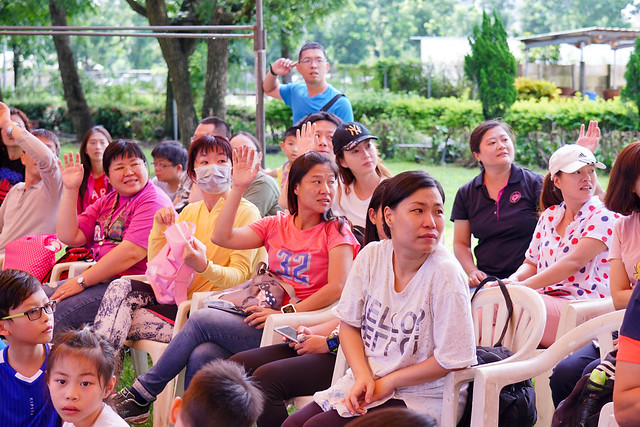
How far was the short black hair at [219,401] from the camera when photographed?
1.94 m

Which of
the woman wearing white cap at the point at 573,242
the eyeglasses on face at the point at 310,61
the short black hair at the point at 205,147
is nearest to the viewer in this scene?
the woman wearing white cap at the point at 573,242

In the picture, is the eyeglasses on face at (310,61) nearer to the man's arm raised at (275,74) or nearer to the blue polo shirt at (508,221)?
the man's arm raised at (275,74)

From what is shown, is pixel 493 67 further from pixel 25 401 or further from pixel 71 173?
pixel 25 401

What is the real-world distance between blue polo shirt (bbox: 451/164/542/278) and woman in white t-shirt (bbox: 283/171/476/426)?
1.66 m

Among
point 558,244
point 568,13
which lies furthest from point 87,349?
point 568,13

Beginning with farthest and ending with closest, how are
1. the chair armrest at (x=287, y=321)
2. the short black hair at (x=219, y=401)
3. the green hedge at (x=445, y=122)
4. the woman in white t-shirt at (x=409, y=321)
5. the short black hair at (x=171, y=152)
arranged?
1. the green hedge at (x=445, y=122)
2. the short black hair at (x=171, y=152)
3. the chair armrest at (x=287, y=321)
4. the woman in white t-shirt at (x=409, y=321)
5. the short black hair at (x=219, y=401)

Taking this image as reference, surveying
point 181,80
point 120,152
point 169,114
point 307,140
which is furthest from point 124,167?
point 169,114

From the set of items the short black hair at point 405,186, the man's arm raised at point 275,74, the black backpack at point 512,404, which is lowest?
the black backpack at point 512,404

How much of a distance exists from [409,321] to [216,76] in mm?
11979

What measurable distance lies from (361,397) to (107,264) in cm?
198

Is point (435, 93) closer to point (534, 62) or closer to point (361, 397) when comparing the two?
point (534, 62)

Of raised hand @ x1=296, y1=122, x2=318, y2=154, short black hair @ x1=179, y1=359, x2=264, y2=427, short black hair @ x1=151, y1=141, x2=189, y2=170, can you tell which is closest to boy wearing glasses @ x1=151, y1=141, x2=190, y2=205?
short black hair @ x1=151, y1=141, x2=189, y2=170

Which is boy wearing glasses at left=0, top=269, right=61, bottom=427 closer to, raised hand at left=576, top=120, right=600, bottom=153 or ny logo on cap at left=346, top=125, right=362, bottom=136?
ny logo on cap at left=346, top=125, right=362, bottom=136

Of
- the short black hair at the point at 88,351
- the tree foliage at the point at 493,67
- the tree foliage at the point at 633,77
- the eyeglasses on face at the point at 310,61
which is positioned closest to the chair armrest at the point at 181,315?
the short black hair at the point at 88,351
